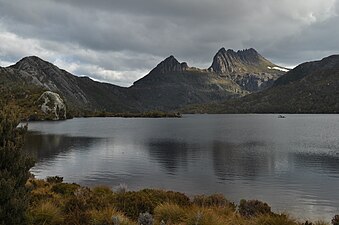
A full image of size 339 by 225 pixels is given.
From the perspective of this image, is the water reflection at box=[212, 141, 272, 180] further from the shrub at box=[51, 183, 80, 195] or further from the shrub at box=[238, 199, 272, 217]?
the shrub at box=[51, 183, 80, 195]

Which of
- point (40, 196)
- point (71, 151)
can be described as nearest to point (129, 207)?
point (40, 196)

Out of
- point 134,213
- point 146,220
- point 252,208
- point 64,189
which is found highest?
point 146,220

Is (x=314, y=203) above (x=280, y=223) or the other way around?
the other way around

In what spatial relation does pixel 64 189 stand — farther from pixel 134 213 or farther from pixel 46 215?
pixel 46 215

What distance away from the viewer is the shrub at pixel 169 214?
51.5 feet

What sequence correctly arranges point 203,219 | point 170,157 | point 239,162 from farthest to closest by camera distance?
point 170,157, point 239,162, point 203,219

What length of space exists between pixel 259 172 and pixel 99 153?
108 feet

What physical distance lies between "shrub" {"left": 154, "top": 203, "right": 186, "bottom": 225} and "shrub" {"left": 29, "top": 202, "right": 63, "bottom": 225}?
4.43m

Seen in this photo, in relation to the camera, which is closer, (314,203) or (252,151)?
(314,203)

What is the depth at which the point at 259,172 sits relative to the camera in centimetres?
4431

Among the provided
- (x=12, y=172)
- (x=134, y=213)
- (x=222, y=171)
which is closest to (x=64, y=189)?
(x=134, y=213)

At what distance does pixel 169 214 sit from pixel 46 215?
557 centimetres

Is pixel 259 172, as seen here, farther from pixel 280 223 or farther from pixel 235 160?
pixel 280 223

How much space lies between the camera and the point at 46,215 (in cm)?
1445
